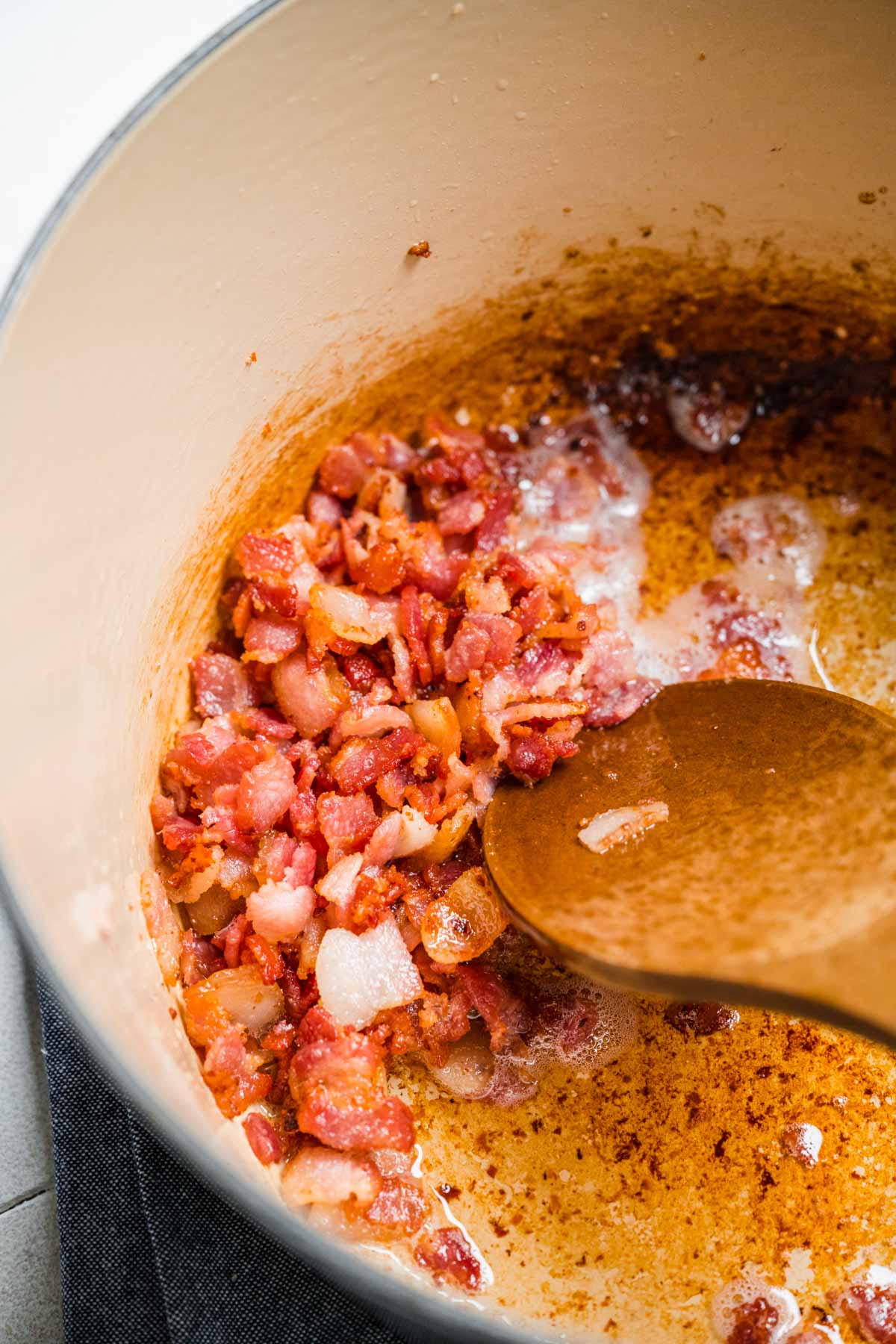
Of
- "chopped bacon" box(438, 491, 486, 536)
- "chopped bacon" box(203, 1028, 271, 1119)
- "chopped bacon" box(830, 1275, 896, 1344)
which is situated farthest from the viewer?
"chopped bacon" box(438, 491, 486, 536)

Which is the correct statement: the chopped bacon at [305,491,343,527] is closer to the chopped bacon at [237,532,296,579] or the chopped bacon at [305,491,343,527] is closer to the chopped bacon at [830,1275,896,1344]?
the chopped bacon at [237,532,296,579]

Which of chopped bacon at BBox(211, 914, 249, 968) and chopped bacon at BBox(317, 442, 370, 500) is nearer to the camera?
chopped bacon at BBox(211, 914, 249, 968)

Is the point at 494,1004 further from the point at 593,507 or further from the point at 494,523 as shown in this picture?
the point at 593,507

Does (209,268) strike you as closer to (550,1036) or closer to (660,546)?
(660,546)

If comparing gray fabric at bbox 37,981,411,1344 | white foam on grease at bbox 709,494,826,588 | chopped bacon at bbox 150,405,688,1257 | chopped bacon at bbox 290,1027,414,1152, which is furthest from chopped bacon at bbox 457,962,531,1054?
white foam on grease at bbox 709,494,826,588

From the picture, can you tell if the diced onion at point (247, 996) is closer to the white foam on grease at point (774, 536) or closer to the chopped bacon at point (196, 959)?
the chopped bacon at point (196, 959)

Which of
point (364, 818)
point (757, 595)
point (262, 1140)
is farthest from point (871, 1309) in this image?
point (757, 595)
